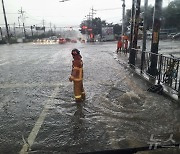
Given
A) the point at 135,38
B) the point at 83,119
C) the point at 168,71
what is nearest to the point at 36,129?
the point at 83,119

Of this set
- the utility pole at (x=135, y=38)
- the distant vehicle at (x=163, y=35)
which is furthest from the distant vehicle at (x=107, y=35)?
the utility pole at (x=135, y=38)

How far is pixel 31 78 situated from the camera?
10.1 m

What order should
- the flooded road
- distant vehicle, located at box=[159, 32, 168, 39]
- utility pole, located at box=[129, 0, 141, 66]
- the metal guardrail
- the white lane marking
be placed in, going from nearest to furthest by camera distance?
the white lane marking < the flooded road < the metal guardrail < utility pole, located at box=[129, 0, 141, 66] < distant vehicle, located at box=[159, 32, 168, 39]

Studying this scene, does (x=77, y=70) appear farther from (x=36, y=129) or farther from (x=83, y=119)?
(x=36, y=129)

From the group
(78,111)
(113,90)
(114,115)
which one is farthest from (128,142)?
(113,90)

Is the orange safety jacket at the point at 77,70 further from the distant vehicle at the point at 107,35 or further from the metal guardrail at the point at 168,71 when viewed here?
the distant vehicle at the point at 107,35

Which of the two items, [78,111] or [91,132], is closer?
[91,132]

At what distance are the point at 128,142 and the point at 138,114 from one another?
139cm

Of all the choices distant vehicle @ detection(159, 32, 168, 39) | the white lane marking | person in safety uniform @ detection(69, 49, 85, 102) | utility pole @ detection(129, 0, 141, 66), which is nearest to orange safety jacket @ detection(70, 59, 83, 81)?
person in safety uniform @ detection(69, 49, 85, 102)

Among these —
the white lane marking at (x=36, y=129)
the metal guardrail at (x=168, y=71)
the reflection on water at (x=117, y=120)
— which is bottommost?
the white lane marking at (x=36, y=129)

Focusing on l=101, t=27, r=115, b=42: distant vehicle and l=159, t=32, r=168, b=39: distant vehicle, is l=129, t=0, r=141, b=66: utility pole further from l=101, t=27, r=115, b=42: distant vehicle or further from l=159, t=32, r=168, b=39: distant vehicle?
l=101, t=27, r=115, b=42: distant vehicle

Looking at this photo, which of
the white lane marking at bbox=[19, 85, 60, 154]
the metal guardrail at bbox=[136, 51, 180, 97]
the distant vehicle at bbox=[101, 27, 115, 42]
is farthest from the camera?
the distant vehicle at bbox=[101, 27, 115, 42]

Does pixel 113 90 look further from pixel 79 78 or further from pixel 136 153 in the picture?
pixel 136 153

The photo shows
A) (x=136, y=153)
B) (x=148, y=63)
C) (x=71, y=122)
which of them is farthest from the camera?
(x=148, y=63)
